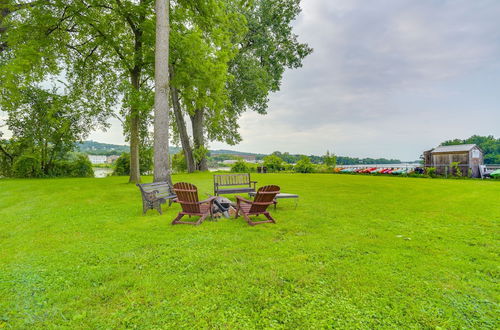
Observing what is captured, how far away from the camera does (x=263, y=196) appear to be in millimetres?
5742

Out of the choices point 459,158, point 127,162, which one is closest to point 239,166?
point 127,162

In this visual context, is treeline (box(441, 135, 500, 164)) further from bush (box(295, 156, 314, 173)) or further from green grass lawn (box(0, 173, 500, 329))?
green grass lawn (box(0, 173, 500, 329))

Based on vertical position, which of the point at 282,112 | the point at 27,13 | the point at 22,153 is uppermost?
the point at 27,13

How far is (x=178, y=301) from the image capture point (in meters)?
2.63

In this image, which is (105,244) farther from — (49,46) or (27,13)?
(27,13)

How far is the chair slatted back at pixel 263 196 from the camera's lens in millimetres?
5660

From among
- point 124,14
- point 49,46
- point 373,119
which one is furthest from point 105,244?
point 373,119

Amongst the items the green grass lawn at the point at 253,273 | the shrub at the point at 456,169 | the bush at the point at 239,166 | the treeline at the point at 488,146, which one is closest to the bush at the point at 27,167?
the bush at the point at 239,166

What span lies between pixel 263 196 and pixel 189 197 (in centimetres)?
177

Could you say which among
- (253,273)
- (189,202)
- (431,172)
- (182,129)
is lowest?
(253,273)

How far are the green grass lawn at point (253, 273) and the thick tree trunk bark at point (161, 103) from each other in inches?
107

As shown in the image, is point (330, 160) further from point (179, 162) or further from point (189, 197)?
point (189, 197)

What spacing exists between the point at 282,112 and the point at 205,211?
23062 millimetres

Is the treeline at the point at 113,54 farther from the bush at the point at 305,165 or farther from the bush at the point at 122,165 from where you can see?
the bush at the point at 305,165
